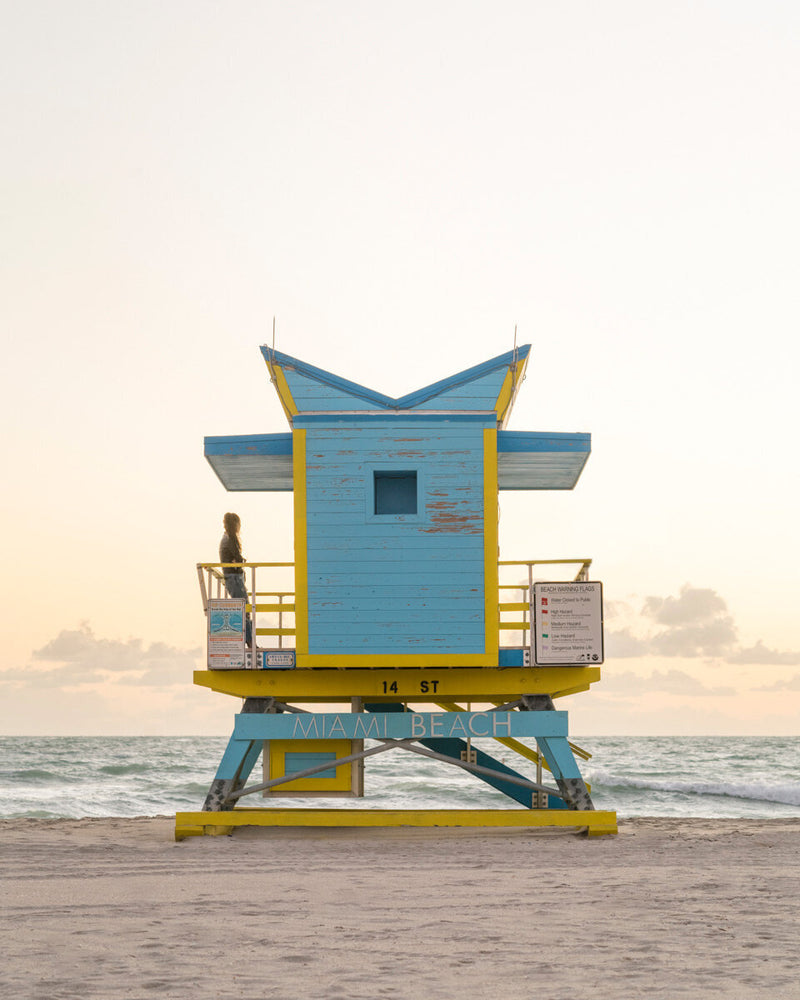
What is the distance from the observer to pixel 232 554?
46.5 ft

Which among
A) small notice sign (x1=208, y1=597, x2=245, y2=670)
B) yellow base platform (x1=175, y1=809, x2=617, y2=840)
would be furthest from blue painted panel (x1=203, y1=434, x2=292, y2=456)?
yellow base platform (x1=175, y1=809, x2=617, y2=840)

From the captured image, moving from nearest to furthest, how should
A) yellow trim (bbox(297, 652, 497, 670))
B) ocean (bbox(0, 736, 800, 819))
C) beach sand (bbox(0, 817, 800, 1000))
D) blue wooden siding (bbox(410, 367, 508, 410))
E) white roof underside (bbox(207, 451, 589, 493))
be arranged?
beach sand (bbox(0, 817, 800, 1000)) < yellow trim (bbox(297, 652, 497, 670)) < blue wooden siding (bbox(410, 367, 508, 410)) < white roof underside (bbox(207, 451, 589, 493)) < ocean (bbox(0, 736, 800, 819))

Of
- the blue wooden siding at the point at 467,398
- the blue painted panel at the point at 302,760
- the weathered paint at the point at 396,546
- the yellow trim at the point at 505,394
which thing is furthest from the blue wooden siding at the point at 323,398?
the blue painted panel at the point at 302,760

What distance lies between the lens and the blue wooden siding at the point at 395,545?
13383mm

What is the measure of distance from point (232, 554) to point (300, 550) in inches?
44.9

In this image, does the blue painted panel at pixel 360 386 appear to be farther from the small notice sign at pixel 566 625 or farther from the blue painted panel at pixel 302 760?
the blue painted panel at pixel 302 760

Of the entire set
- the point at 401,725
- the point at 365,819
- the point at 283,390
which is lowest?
the point at 365,819

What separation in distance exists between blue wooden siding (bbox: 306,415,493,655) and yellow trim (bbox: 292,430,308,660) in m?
0.06

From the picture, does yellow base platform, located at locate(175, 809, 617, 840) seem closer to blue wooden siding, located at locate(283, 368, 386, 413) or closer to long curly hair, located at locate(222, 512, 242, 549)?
long curly hair, located at locate(222, 512, 242, 549)

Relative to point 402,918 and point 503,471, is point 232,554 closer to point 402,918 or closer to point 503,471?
point 503,471

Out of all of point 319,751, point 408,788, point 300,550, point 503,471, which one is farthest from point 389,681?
point 408,788

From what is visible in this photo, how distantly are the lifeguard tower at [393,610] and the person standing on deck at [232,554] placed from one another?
0.18 metres

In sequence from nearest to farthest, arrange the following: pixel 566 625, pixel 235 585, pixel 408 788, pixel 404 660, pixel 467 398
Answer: pixel 404 660 < pixel 566 625 < pixel 467 398 < pixel 235 585 < pixel 408 788

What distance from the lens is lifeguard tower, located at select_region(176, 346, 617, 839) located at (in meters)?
13.4
